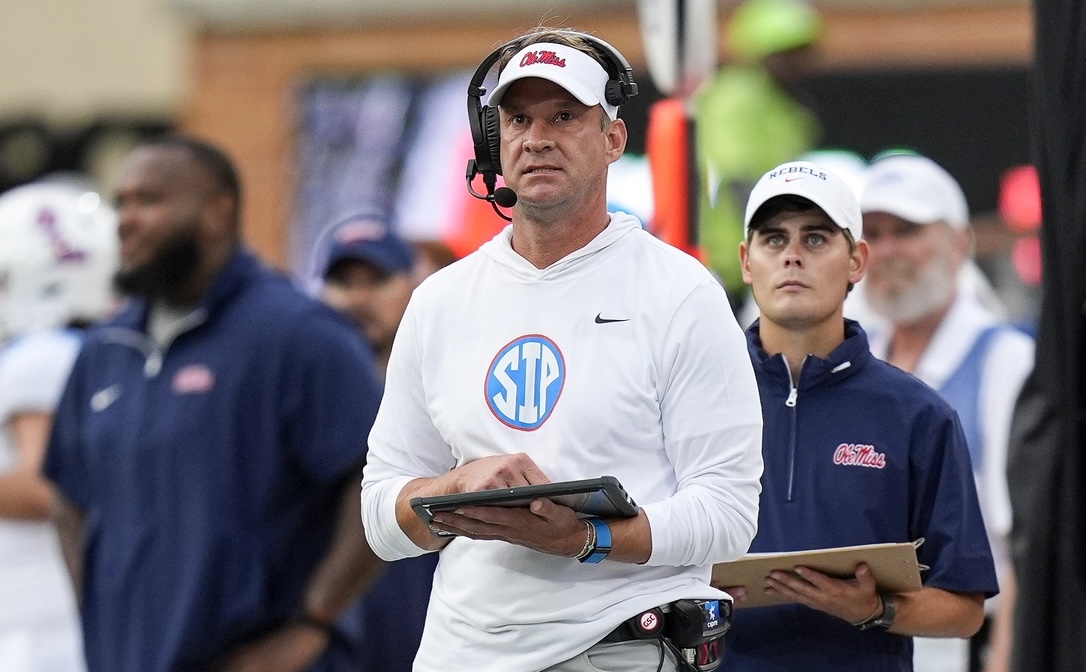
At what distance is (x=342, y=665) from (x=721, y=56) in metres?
9.84

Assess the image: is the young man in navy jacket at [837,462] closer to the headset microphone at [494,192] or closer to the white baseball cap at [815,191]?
the white baseball cap at [815,191]

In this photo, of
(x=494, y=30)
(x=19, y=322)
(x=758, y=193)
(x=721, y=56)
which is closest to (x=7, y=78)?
(x=494, y=30)

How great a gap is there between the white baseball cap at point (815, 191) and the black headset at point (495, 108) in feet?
1.60

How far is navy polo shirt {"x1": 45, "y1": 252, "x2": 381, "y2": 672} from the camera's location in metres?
5.14

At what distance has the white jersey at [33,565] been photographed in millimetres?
5859

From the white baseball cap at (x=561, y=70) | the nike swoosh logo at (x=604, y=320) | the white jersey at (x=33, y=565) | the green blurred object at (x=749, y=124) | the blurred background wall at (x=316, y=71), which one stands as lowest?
the white jersey at (x=33, y=565)

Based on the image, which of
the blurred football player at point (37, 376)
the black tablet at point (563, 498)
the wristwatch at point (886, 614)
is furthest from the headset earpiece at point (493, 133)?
the blurred football player at point (37, 376)

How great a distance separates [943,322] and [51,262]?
125 inches

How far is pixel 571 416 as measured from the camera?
3.27 metres

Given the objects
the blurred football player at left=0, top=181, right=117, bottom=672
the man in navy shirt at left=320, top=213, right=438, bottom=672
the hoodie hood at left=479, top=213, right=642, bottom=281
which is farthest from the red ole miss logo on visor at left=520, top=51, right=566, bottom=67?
the man in navy shirt at left=320, top=213, right=438, bottom=672

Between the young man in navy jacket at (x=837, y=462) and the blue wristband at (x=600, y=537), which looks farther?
the young man in navy jacket at (x=837, y=462)

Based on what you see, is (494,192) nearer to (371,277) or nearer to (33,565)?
(33,565)

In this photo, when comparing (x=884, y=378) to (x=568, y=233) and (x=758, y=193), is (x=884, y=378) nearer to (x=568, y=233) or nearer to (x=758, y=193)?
(x=758, y=193)

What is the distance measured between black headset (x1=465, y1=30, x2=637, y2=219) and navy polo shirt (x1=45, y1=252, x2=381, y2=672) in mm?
1821
